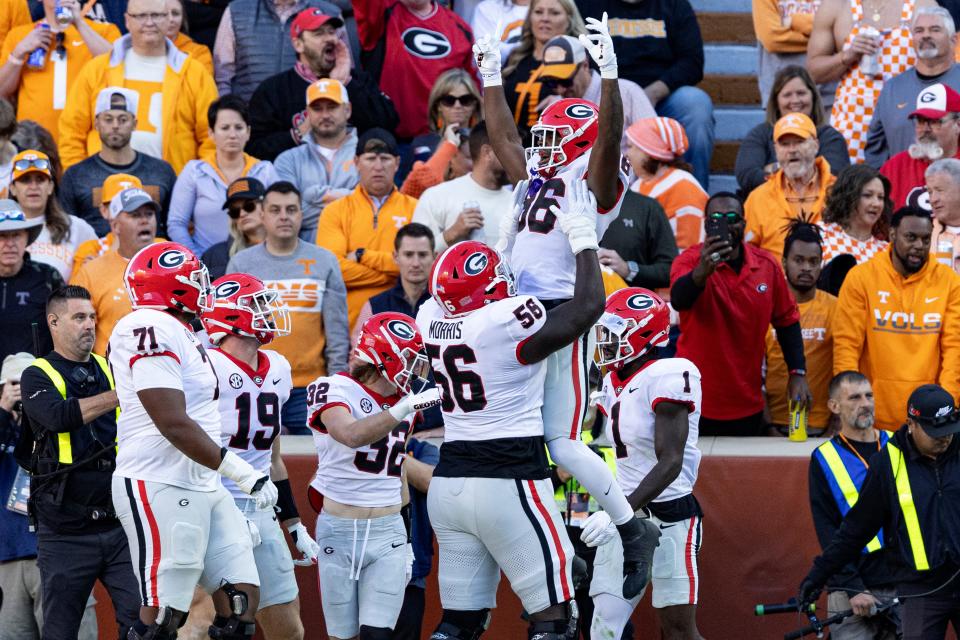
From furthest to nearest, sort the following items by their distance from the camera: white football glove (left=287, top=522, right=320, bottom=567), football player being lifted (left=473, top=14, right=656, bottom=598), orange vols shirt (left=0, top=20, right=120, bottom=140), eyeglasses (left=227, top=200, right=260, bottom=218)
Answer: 1. orange vols shirt (left=0, top=20, right=120, bottom=140)
2. eyeglasses (left=227, top=200, right=260, bottom=218)
3. white football glove (left=287, top=522, right=320, bottom=567)
4. football player being lifted (left=473, top=14, right=656, bottom=598)

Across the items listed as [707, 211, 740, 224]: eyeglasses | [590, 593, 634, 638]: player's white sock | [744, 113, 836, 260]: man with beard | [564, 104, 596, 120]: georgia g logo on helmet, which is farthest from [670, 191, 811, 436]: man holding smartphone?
[564, 104, 596, 120]: georgia g logo on helmet

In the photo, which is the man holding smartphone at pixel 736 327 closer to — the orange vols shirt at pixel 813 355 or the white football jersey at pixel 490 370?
the orange vols shirt at pixel 813 355

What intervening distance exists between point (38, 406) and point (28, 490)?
81cm

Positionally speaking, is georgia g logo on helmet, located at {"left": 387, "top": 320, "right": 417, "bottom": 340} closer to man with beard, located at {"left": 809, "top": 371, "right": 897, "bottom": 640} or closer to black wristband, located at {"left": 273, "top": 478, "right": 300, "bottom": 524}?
black wristband, located at {"left": 273, "top": 478, "right": 300, "bottom": 524}

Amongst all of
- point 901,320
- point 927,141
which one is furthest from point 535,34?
point 901,320

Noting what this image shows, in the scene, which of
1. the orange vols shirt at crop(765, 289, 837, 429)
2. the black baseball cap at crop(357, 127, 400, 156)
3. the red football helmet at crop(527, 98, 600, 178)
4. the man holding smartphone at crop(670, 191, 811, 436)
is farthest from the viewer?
the black baseball cap at crop(357, 127, 400, 156)

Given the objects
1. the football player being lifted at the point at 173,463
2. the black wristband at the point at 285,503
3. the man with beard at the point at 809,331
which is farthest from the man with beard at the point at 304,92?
the football player being lifted at the point at 173,463

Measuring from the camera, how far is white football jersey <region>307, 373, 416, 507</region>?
735cm

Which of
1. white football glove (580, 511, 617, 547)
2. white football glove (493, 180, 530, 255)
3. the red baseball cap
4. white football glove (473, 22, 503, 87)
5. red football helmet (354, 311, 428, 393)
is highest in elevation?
the red baseball cap

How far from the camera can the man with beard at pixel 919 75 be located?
421 inches

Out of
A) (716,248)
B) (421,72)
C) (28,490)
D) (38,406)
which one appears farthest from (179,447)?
(421,72)

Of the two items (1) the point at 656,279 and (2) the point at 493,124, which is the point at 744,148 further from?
(2) the point at 493,124

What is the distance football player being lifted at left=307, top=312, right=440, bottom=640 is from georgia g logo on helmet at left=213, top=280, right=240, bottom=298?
23.9 inches

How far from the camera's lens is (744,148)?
10867 mm
